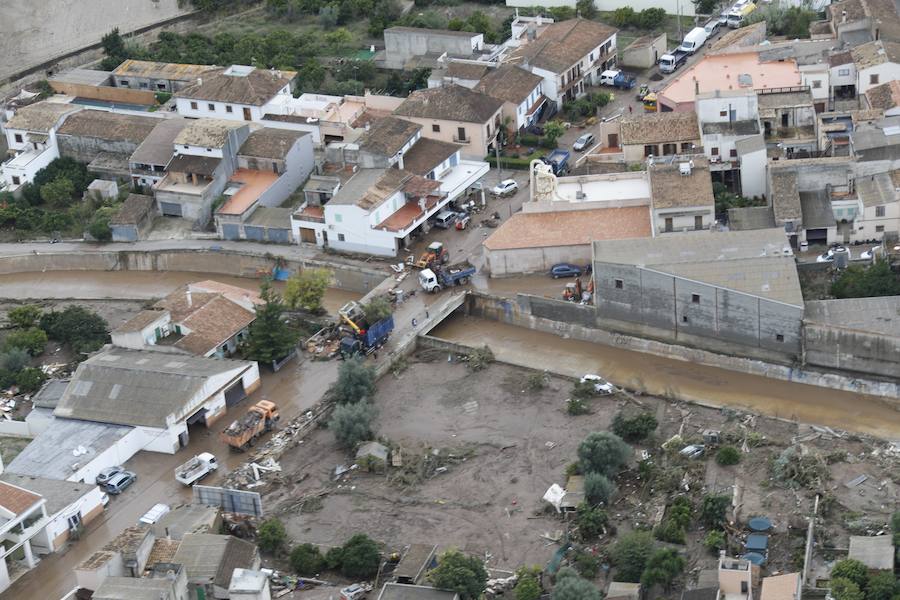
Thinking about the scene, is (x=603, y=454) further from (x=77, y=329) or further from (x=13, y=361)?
(x=13, y=361)

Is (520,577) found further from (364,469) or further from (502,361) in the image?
(502,361)

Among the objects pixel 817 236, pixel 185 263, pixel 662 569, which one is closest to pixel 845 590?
pixel 662 569

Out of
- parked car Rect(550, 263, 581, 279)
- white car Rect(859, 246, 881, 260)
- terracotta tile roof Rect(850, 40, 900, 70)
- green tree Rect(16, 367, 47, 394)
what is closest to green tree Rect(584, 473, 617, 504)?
parked car Rect(550, 263, 581, 279)

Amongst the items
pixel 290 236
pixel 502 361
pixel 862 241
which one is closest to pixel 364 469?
pixel 502 361

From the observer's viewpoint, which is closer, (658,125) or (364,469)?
(364,469)

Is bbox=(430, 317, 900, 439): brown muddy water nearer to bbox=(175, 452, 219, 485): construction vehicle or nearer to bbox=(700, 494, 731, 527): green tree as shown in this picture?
bbox=(700, 494, 731, 527): green tree

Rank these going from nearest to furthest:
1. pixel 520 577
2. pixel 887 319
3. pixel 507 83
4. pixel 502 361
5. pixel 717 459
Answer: pixel 520 577, pixel 717 459, pixel 887 319, pixel 502 361, pixel 507 83
